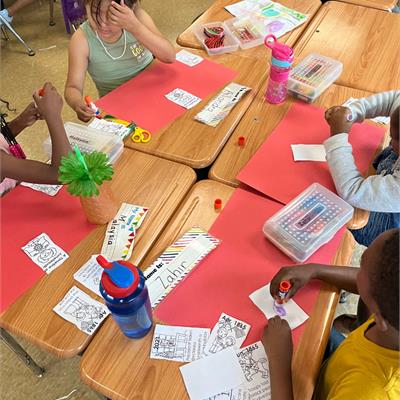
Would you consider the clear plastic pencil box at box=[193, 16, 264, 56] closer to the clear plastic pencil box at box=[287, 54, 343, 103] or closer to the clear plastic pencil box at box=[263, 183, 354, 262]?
the clear plastic pencil box at box=[287, 54, 343, 103]

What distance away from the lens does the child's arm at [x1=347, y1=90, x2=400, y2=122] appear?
1.34 metres

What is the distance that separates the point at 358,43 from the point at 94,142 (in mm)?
1173


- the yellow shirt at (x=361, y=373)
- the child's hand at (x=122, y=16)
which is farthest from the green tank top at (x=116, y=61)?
the yellow shirt at (x=361, y=373)

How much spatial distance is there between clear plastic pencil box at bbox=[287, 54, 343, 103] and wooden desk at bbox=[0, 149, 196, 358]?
0.52m

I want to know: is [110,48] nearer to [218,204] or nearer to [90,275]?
[218,204]

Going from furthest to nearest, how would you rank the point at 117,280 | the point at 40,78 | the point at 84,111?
the point at 40,78
the point at 84,111
the point at 117,280

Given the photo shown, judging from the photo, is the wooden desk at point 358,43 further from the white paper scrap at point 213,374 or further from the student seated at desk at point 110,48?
the white paper scrap at point 213,374

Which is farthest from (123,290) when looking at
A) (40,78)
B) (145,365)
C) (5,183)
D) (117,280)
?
(40,78)

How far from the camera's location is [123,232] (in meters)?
1.11

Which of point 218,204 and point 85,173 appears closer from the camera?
point 85,173

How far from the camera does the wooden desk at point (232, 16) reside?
1715 mm

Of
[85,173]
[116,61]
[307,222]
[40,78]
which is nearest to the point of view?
[85,173]

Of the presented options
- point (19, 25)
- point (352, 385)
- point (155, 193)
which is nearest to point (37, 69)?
point (19, 25)

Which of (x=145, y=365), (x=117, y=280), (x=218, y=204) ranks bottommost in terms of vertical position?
(x=145, y=365)
